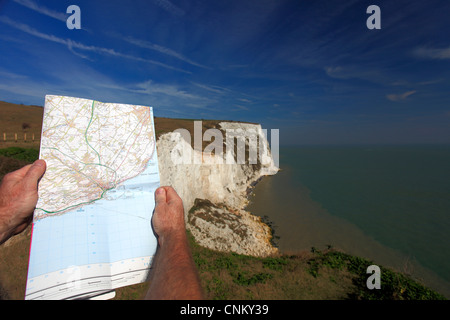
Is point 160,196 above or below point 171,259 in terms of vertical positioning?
above

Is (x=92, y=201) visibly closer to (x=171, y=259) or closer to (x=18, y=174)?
(x=18, y=174)

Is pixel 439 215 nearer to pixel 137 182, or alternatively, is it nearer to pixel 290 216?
pixel 290 216

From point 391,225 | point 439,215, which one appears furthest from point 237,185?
point 439,215

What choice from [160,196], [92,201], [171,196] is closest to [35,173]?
[92,201]

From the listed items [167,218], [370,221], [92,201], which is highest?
[92,201]

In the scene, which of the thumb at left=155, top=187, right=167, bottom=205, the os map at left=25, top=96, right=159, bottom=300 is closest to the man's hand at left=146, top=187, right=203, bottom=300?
the thumb at left=155, top=187, right=167, bottom=205

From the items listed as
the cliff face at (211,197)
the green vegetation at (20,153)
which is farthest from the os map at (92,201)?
the green vegetation at (20,153)
